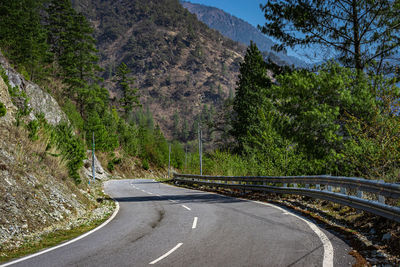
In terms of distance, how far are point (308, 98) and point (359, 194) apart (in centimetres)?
791

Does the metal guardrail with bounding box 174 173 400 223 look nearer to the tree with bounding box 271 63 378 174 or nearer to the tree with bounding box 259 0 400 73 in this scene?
the tree with bounding box 271 63 378 174

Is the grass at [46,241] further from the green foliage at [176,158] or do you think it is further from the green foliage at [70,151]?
the green foliage at [176,158]

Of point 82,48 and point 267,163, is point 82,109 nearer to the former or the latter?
point 82,48

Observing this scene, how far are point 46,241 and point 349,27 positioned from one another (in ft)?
49.7

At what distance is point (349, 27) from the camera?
15086mm

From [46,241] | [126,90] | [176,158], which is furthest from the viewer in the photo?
[176,158]

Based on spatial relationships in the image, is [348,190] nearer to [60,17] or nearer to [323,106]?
[323,106]

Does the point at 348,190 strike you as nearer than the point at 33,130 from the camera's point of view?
Yes

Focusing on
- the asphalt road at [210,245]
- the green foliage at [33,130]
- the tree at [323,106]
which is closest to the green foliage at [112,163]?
the green foliage at [33,130]

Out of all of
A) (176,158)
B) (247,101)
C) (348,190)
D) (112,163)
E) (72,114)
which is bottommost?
(176,158)

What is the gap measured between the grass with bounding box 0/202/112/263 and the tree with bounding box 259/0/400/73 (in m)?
12.9

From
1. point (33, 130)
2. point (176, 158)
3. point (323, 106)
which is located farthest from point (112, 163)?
point (323, 106)

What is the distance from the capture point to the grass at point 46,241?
705 cm

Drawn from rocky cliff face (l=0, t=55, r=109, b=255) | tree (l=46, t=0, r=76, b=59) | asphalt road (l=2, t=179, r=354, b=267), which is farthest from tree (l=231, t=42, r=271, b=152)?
tree (l=46, t=0, r=76, b=59)
